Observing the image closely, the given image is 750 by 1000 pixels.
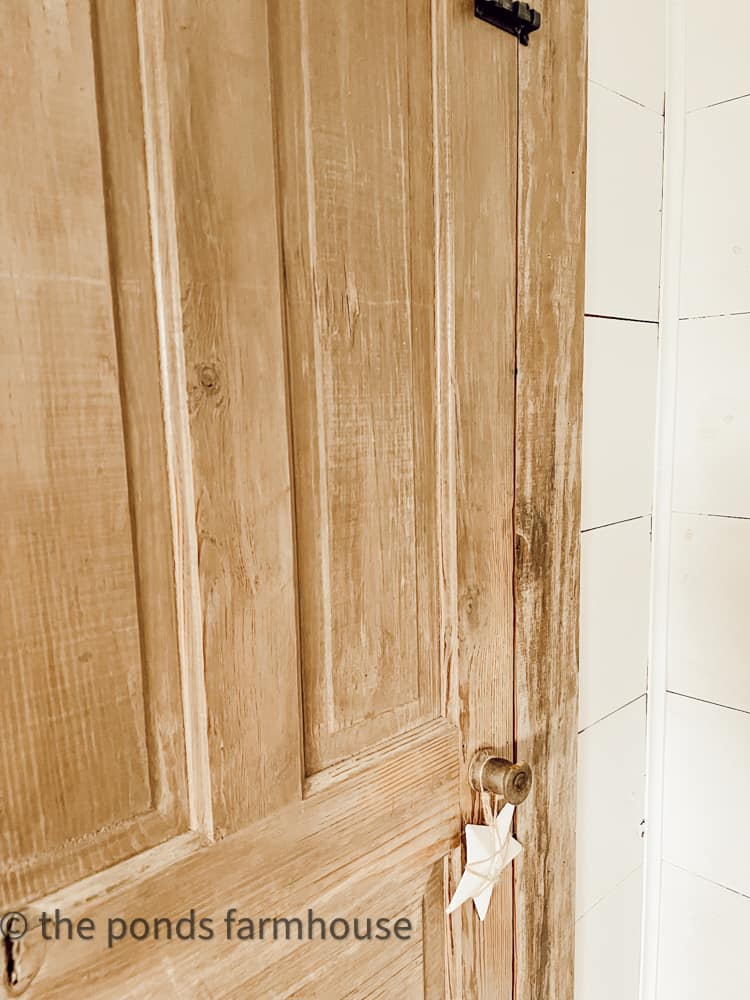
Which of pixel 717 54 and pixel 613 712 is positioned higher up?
pixel 717 54


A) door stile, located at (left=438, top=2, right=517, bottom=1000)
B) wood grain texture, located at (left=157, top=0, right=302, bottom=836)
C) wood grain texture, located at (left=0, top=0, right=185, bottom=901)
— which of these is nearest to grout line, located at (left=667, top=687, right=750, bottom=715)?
door stile, located at (left=438, top=2, right=517, bottom=1000)

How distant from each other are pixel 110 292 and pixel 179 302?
0.04 meters

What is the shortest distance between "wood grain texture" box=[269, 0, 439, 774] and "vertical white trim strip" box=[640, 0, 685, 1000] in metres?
0.48

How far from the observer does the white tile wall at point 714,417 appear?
0.94 m

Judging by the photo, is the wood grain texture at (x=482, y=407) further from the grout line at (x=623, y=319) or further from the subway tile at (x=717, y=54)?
the subway tile at (x=717, y=54)

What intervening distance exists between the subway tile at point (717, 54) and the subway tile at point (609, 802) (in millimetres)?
808

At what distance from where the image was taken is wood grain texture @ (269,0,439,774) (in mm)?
544

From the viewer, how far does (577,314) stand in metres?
0.79

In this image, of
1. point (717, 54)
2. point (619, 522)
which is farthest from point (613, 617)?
point (717, 54)

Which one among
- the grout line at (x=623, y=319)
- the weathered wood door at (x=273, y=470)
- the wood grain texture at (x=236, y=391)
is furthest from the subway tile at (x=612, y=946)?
the grout line at (x=623, y=319)

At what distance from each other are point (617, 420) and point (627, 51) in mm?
440

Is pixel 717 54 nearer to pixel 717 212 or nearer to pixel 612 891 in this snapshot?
pixel 717 212

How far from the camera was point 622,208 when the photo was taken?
90 cm

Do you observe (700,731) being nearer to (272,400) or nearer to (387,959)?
(387,959)
